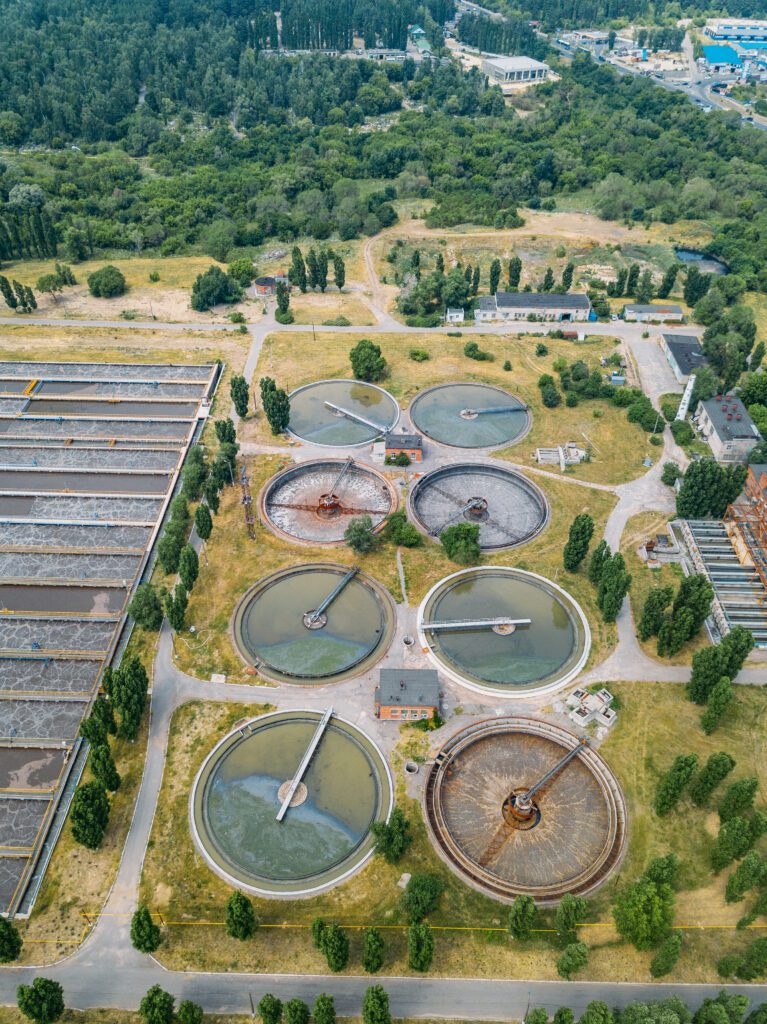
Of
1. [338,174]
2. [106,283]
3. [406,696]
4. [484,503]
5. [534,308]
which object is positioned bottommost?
[484,503]

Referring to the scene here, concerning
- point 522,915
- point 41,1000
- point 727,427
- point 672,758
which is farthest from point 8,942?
point 727,427

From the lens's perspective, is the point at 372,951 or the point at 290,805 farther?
the point at 290,805

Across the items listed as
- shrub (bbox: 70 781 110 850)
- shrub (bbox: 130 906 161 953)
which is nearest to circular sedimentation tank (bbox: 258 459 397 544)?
shrub (bbox: 70 781 110 850)

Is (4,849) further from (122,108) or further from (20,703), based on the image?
(122,108)

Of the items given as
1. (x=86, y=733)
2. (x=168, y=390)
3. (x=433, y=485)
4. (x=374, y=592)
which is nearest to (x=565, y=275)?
(x=433, y=485)

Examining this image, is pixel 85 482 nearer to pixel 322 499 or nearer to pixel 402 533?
pixel 322 499

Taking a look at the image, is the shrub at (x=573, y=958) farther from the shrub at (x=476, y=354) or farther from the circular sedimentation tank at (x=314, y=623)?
the shrub at (x=476, y=354)

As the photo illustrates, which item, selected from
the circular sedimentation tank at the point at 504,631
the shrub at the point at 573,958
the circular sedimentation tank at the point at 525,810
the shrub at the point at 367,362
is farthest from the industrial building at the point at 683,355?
the shrub at the point at 573,958
